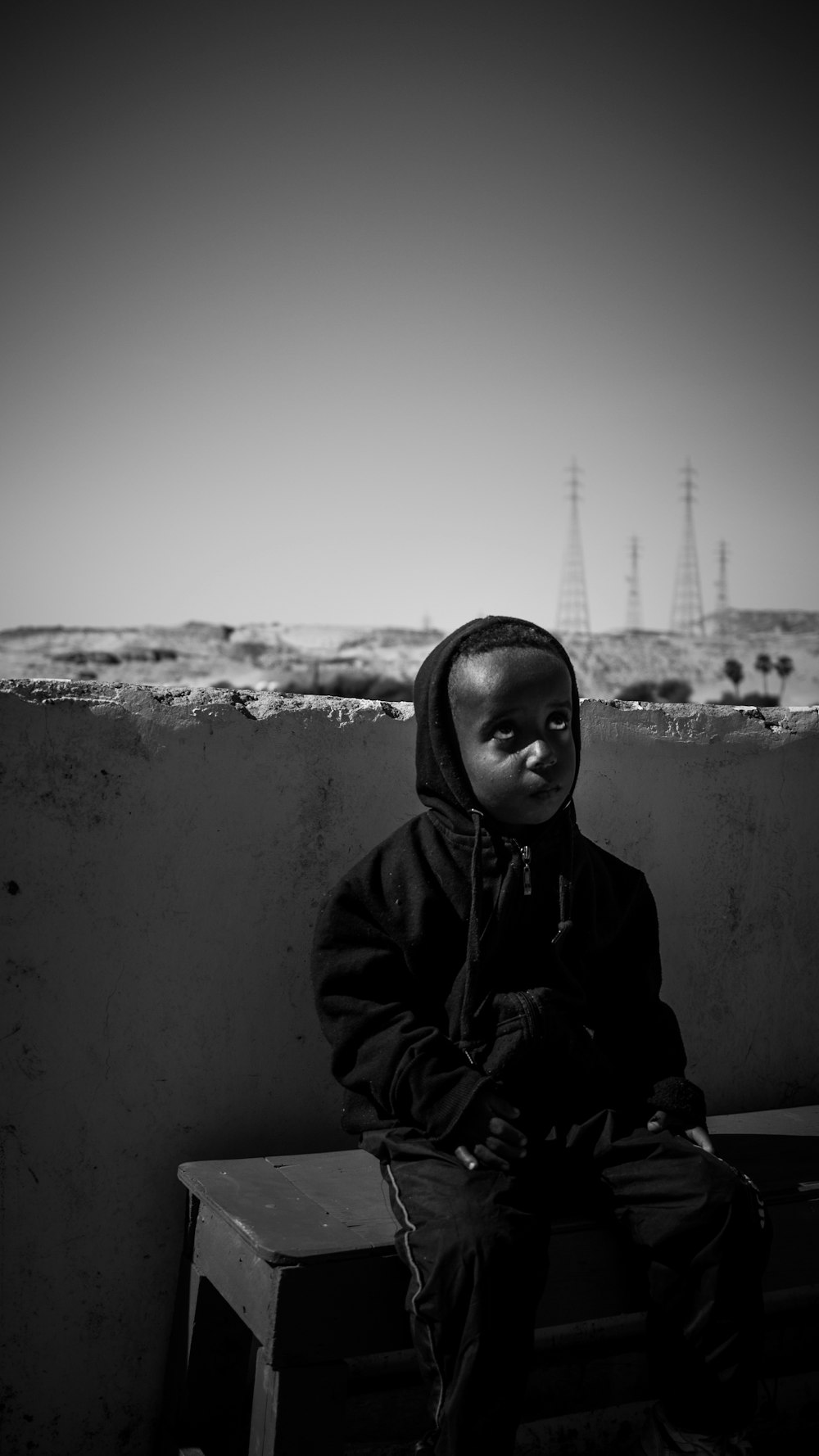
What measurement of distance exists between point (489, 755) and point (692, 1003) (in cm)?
120

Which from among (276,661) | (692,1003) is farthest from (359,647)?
(692,1003)

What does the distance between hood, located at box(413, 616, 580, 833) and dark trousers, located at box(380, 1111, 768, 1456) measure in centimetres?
60

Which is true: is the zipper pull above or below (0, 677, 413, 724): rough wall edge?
below

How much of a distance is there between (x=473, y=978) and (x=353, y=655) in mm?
55673

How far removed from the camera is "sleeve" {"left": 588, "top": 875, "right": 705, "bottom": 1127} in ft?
6.58

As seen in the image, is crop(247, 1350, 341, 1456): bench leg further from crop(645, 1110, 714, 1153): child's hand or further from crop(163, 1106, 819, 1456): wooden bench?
crop(645, 1110, 714, 1153): child's hand

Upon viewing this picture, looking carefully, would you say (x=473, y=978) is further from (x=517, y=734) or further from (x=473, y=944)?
(x=517, y=734)

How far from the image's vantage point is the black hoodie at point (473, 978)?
6.19 feet

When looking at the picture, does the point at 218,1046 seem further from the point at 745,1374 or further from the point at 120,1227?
the point at 745,1374

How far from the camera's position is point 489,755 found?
6.65ft

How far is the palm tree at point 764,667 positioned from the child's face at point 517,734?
2053 inches

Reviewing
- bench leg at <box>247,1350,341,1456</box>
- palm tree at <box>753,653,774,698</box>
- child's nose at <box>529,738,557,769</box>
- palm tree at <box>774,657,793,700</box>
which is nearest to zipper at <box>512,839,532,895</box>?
child's nose at <box>529,738,557,769</box>

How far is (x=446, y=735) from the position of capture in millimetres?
2105

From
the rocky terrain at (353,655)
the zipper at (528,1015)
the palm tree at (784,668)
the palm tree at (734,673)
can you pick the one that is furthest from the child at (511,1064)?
the palm tree at (784,668)
